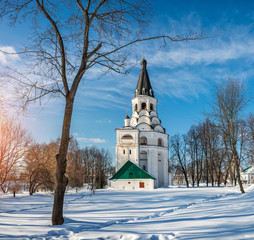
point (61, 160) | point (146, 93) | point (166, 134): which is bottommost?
point (61, 160)

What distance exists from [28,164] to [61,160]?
18492mm

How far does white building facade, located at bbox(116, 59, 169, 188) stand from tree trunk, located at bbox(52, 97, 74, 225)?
106 ft

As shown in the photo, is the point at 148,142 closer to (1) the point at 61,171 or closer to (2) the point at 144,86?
(2) the point at 144,86

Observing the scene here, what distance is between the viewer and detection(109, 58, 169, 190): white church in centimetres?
3675

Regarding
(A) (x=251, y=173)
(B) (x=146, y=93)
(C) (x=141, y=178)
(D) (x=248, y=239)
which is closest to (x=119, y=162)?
(C) (x=141, y=178)

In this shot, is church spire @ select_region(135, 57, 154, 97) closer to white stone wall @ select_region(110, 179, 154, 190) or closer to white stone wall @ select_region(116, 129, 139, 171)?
white stone wall @ select_region(116, 129, 139, 171)

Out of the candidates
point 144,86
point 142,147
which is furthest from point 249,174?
point 144,86

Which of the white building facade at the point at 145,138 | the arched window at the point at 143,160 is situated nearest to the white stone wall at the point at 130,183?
the white building facade at the point at 145,138

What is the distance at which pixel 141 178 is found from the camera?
120 feet

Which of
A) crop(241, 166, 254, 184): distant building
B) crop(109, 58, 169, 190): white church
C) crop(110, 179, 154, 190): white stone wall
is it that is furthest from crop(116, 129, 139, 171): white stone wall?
crop(241, 166, 254, 184): distant building

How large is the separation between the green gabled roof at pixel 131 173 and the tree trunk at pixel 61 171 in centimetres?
2967

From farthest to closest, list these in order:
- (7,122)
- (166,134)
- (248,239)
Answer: (166,134), (7,122), (248,239)

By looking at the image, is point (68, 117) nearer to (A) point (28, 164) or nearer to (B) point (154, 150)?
(A) point (28, 164)

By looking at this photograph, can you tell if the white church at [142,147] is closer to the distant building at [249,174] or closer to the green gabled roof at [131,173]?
the green gabled roof at [131,173]
